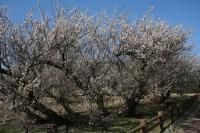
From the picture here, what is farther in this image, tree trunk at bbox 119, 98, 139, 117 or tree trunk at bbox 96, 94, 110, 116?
tree trunk at bbox 119, 98, 139, 117

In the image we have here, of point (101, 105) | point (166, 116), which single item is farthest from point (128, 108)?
point (166, 116)

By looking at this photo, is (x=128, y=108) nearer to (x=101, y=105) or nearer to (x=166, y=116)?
(x=101, y=105)

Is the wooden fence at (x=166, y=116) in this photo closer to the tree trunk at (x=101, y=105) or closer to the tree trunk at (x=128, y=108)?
the tree trunk at (x=128, y=108)

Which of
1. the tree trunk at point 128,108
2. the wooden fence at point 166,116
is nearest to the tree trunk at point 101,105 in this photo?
the wooden fence at point 166,116

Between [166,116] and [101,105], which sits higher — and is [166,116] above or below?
below

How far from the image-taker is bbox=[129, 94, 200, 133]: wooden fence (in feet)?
56.3

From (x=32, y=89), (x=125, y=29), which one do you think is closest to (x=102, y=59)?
(x=125, y=29)

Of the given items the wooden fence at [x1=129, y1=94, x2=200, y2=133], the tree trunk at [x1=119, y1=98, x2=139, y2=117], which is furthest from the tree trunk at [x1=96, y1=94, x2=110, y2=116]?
the tree trunk at [x1=119, y1=98, x2=139, y2=117]

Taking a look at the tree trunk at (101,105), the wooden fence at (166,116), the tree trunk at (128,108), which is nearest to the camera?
the wooden fence at (166,116)

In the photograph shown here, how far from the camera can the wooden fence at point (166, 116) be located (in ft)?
56.3

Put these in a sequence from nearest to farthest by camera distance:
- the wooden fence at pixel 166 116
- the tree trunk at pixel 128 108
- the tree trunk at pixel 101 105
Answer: the wooden fence at pixel 166 116, the tree trunk at pixel 101 105, the tree trunk at pixel 128 108

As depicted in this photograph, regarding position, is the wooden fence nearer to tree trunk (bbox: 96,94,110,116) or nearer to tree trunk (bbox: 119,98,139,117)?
tree trunk (bbox: 119,98,139,117)

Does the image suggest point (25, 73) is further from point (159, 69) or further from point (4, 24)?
point (159, 69)

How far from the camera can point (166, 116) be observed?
25.2 metres
